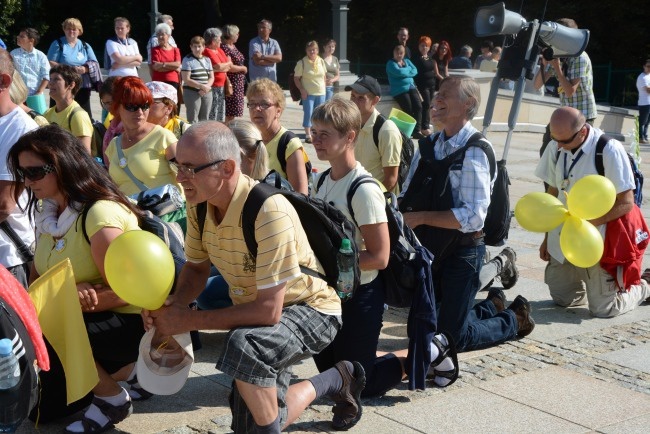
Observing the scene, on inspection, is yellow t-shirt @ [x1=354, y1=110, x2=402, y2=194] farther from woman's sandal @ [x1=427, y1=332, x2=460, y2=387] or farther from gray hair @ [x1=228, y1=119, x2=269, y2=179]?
woman's sandal @ [x1=427, y1=332, x2=460, y2=387]

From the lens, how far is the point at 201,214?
4.02 meters

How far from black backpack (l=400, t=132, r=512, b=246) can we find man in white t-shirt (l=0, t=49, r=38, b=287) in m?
2.20

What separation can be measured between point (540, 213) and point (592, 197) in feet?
1.12

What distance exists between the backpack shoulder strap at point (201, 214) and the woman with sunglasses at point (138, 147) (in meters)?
1.95

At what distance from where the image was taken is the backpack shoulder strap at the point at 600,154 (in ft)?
21.1

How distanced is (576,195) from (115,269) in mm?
3335

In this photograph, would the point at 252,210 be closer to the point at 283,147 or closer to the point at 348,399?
the point at 348,399

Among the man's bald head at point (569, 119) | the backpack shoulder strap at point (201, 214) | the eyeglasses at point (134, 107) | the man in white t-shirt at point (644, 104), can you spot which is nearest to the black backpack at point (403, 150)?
the man's bald head at point (569, 119)

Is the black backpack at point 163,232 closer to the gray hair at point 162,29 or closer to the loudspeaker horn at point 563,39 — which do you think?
the loudspeaker horn at point 563,39

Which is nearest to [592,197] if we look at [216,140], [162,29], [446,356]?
[446,356]

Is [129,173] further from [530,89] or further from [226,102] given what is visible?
[530,89]

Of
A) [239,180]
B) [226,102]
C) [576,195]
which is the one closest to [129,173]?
[239,180]

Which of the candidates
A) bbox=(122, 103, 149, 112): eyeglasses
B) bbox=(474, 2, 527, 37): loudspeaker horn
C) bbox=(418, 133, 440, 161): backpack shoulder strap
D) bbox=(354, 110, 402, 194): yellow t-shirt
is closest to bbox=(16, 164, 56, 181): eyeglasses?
bbox=(122, 103, 149, 112): eyeglasses

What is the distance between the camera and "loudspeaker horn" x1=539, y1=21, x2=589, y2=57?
840 centimetres
